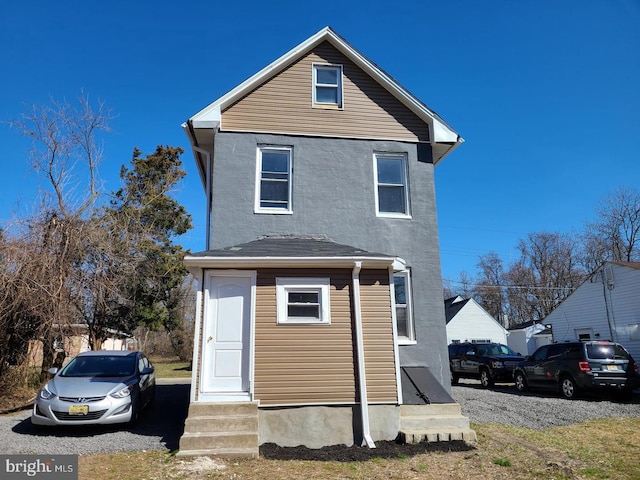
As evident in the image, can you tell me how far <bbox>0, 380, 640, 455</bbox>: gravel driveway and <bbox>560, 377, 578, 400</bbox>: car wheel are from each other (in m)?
0.31

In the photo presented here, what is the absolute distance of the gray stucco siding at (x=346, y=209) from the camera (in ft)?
32.4

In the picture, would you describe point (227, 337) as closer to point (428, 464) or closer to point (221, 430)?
point (221, 430)

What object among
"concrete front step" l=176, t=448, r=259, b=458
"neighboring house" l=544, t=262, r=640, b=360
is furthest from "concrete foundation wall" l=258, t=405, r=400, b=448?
"neighboring house" l=544, t=262, r=640, b=360

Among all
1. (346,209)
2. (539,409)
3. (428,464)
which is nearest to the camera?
(428,464)

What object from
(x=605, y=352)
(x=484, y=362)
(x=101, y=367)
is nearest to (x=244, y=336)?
(x=101, y=367)

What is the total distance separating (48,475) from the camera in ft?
18.5

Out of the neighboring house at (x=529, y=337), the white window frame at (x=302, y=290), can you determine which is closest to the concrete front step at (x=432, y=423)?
the white window frame at (x=302, y=290)

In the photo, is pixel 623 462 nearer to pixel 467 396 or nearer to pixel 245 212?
pixel 467 396

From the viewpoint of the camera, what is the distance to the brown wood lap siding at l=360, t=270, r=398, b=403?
7.88m

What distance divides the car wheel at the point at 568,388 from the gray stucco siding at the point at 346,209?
6.40m

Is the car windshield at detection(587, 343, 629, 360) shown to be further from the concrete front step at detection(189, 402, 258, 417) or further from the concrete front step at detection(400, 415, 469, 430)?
the concrete front step at detection(189, 402, 258, 417)

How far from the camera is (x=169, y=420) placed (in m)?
9.45

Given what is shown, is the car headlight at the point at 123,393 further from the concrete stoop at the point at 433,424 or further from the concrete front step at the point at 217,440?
the concrete stoop at the point at 433,424

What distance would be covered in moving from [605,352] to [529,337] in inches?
875
